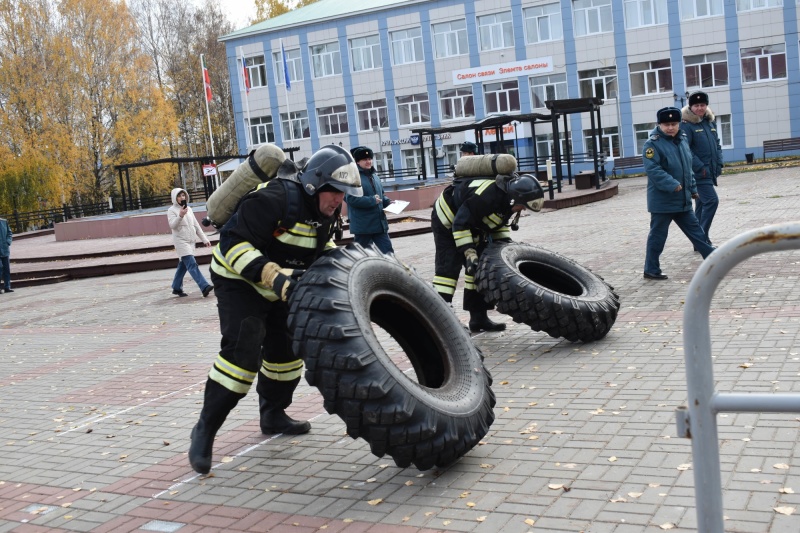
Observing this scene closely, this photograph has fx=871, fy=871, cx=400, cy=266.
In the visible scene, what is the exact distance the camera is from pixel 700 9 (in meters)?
44.8

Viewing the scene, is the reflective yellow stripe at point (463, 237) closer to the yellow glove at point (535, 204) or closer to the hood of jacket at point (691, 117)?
the yellow glove at point (535, 204)

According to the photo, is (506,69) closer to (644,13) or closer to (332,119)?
(644,13)

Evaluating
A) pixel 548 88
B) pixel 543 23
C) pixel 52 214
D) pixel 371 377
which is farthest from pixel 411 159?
pixel 371 377

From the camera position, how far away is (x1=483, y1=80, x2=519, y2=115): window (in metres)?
49.6

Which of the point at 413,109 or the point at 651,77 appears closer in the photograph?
the point at 651,77

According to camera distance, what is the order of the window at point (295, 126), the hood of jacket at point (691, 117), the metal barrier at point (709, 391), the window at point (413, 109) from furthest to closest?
the window at point (295, 126)
the window at point (413, 109)
the hood of jacket at point (691, 117)
the metal barrier at point (709, 391)

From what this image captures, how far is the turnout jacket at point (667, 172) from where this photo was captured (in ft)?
33.8

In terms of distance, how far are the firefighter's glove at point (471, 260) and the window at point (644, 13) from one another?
41539 mm

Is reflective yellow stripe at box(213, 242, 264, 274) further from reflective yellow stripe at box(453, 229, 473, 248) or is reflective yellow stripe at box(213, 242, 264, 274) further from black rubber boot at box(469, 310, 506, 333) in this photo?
black rubber boot at box(469, 310, 506, 333)

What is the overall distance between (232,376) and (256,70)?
5282 centimetres

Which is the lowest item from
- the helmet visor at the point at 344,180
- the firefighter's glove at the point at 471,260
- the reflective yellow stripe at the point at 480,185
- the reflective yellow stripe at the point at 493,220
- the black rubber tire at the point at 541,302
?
the black rubber tire at the point at 541,302

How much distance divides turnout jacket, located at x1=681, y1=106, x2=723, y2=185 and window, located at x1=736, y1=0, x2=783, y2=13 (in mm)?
35891

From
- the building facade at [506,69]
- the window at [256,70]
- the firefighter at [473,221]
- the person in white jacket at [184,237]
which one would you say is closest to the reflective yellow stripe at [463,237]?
the firefighter at [473,221]

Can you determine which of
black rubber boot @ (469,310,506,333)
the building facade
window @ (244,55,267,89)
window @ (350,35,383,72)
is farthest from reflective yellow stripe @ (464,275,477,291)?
window @ (244,55,267,89)
